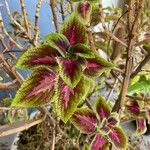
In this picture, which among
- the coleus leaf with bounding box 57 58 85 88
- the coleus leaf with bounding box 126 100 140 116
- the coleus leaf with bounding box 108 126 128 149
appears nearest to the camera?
the coleus leaf with bounding box 57 58 85 88

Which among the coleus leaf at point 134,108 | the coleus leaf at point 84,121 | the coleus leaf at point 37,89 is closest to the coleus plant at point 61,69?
the coleus leaf at point 37,89

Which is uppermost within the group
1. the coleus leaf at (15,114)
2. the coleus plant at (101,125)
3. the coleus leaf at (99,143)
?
the coleus plant at (101,125)

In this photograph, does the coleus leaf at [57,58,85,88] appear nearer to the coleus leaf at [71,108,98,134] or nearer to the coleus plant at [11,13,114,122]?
the coleus plant at [11,13,114,122]

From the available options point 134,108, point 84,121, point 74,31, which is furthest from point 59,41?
point 134,108

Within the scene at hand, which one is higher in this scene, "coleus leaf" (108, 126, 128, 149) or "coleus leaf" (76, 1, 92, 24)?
"coleus leaf" (76, 1, 92, 24)

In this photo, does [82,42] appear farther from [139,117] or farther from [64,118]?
[139,117]

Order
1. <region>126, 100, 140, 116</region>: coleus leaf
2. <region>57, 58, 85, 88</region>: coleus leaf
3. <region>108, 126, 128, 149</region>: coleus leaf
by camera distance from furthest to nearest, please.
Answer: <region>126, 100, 140, 116</region>: coleus leaf
<region>108, 126, 128, 149</region>: coleus leaf
<region>57, 58, 85, 88</region>: coleus leaf

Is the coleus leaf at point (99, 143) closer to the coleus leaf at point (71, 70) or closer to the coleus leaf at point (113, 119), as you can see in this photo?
the coleus leaf at point (113, 119)

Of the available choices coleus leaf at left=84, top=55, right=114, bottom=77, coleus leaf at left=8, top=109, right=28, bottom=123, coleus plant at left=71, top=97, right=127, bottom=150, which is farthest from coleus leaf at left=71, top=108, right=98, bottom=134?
coleus leaf at left=8, top=109, right=28, bottom=123
